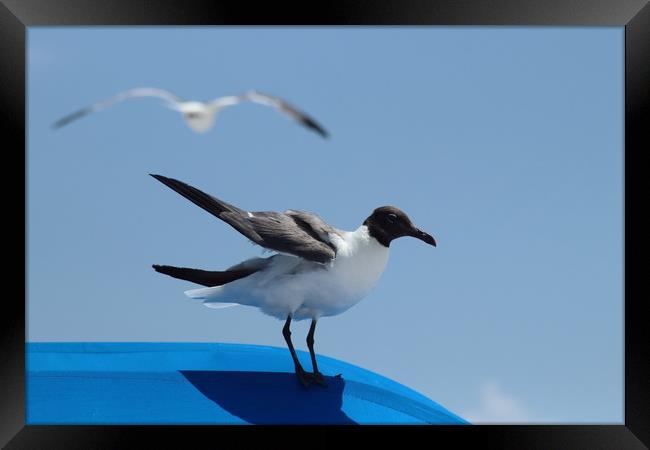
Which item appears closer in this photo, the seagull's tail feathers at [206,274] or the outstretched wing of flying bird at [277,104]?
the outstretched wing of flying bird at [277,104]

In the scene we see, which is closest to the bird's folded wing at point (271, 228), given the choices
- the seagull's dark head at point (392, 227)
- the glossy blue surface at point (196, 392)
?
the seagull's dark head at point (392, 227)

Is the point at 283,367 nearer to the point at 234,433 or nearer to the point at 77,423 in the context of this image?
the point at 234,433

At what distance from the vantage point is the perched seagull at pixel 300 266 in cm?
431

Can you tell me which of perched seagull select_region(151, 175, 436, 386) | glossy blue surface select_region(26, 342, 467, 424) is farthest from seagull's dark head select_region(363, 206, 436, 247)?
glossy blue surface select_region(26, 342, 467, 424)

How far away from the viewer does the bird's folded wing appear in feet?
13.8

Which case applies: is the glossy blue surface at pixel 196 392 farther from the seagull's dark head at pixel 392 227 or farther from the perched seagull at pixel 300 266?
the seagull's dark head at pixel 392 227

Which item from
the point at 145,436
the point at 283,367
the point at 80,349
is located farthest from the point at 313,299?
the point at 80,349

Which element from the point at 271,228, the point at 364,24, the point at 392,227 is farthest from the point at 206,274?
the point at 364,24

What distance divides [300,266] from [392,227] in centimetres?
62

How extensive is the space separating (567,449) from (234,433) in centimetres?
203

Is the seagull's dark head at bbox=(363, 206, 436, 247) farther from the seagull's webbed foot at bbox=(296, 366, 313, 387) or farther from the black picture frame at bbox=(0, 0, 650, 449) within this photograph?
the black picture frame at bbox=(0, 0, 650, 449)

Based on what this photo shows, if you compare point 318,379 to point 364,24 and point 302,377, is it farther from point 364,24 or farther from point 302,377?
point 364,24

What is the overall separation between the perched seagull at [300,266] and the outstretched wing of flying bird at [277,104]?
2.46 ft

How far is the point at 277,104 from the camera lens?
3.50 meters
